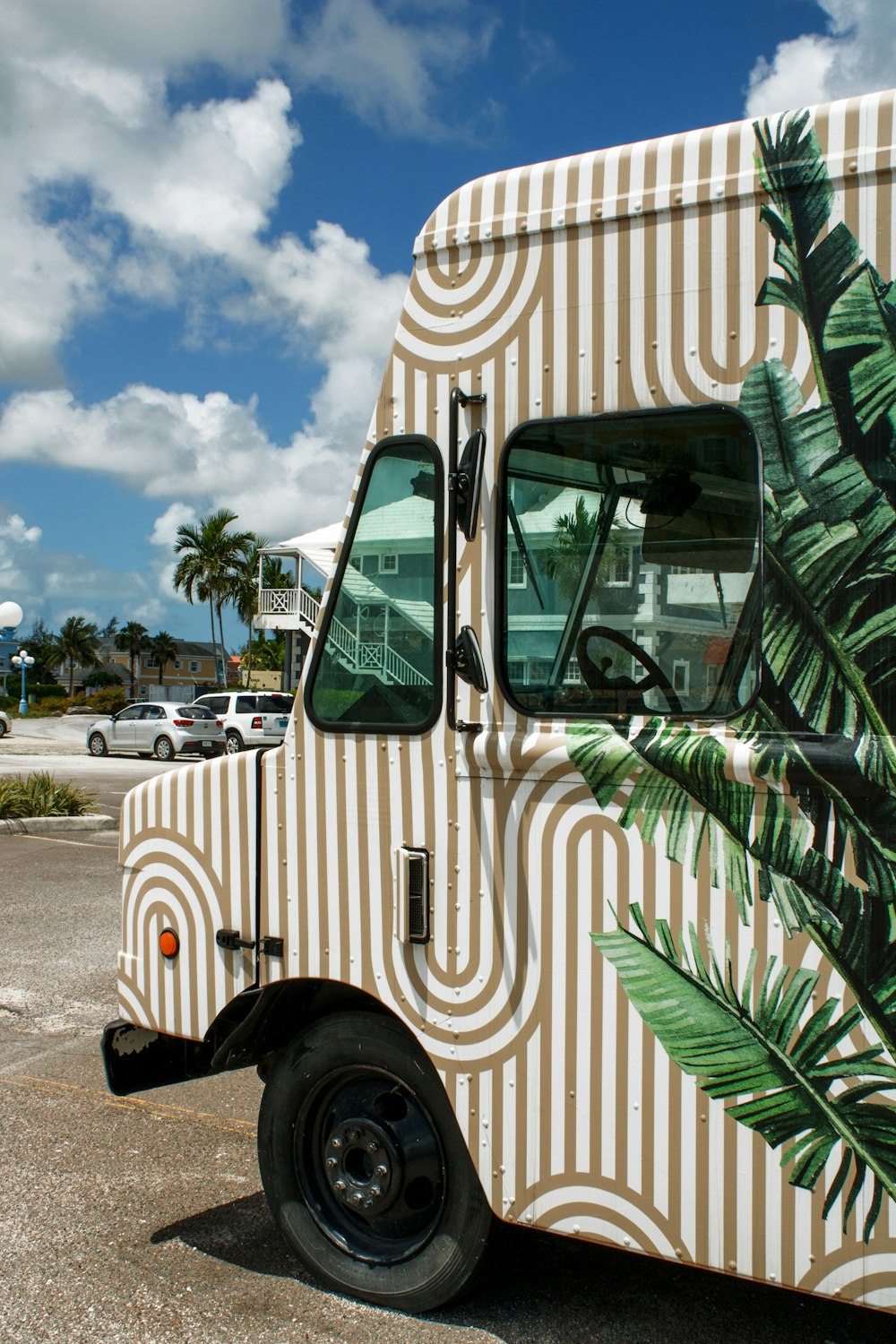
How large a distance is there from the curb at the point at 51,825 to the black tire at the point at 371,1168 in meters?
10.8

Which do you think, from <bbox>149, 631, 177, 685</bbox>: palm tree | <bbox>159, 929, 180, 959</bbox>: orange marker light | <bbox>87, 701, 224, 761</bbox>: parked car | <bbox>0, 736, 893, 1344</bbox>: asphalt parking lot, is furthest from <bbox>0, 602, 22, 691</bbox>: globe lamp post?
<bbox>149, 631, 177, 685</bbox>: palm tree

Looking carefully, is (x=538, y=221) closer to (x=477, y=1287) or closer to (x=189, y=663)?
(x=477, y=1287)

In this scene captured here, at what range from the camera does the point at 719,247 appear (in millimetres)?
2910

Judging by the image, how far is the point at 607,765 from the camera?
2988mm

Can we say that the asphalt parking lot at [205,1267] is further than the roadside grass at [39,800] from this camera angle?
No

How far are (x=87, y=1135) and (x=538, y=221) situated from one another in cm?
403

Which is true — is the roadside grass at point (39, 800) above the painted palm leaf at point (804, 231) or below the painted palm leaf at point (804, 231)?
below

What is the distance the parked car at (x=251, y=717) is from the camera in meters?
33.0

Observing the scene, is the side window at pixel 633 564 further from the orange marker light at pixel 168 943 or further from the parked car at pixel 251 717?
the parked car at pixel 251 717

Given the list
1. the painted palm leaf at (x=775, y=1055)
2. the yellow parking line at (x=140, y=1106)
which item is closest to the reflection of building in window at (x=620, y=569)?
the painted palm leaf at (x=775, y=1055)

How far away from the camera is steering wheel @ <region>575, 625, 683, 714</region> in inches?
116

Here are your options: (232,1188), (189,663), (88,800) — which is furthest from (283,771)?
(189,663)

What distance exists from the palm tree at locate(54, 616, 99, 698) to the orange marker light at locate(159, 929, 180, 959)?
389 ft

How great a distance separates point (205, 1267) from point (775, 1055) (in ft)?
6.89
